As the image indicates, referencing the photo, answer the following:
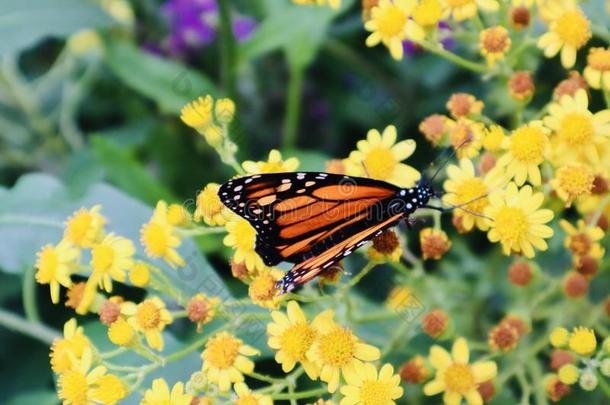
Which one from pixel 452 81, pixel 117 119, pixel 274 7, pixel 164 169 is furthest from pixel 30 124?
pixel 452 81

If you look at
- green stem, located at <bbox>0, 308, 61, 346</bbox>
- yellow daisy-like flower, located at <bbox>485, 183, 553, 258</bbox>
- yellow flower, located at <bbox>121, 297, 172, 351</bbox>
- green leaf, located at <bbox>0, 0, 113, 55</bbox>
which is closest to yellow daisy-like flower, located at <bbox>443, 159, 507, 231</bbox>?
yellow daisy-like flower, located at <bbox>485, 183, 553, 258</bbox>

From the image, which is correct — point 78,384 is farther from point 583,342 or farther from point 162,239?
point 583,342

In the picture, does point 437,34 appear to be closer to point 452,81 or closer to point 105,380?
point 452,81

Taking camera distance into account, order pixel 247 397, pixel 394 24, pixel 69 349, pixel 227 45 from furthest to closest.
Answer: pixel 227 45 → pixel 394 24 → pixel 69 349 → pixel 247 397

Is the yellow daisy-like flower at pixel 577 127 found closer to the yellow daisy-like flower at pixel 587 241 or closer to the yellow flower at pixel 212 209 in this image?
the yellow daisy-like flower at pixel 587 241

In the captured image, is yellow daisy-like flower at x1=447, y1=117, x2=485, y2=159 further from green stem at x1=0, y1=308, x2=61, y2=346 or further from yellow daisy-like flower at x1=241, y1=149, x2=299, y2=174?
green stem at x1=0, y1=308, x2=61, y2=346

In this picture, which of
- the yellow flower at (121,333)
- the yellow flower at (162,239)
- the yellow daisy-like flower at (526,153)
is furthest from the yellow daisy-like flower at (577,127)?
the yellow flower at (121,333)

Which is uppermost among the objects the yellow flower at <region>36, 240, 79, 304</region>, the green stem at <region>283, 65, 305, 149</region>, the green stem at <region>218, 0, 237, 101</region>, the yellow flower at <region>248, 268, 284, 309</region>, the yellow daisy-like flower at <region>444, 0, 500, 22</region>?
the green stem at <region>218, 0, 237, 101</region>

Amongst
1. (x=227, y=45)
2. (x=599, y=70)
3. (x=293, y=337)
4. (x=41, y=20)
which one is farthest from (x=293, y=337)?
(x=41, y=20)
